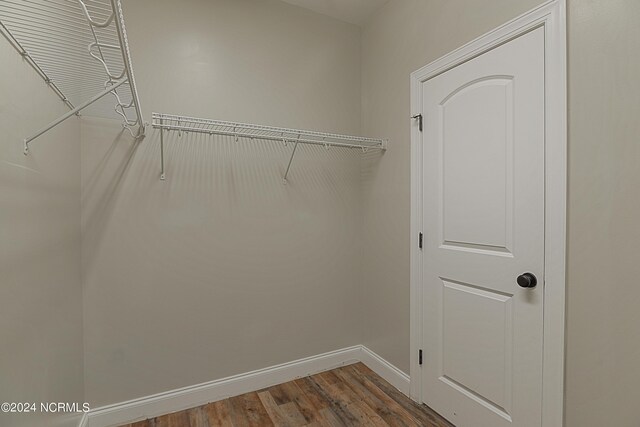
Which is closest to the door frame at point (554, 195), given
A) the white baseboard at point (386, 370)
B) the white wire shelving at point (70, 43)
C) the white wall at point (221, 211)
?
the white baseboard at point (386, 370)

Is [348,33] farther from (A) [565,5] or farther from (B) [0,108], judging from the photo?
(B) [0,108]

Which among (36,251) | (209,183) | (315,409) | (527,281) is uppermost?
(209,183)

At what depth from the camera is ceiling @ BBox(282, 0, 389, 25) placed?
2250 millimetres

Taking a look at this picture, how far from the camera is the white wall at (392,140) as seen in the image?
6.24 ft

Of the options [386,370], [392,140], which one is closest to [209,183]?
[392,140]

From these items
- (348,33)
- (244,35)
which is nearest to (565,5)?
(348,33)

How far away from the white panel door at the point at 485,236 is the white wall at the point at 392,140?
18cm

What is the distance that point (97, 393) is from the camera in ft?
5.77

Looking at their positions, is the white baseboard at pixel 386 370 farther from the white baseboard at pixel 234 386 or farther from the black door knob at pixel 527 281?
the black door knob at pixel 527 281

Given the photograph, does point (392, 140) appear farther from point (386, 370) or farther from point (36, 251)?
point (36, 251)

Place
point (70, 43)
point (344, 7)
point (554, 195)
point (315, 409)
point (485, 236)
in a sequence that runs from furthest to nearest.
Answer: point (344, 7), point (315, 409), point (485, 236), point (554, 195), point (70, 43)

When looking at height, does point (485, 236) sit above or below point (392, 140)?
below

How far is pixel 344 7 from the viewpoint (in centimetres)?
231

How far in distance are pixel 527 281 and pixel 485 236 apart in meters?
0.29
